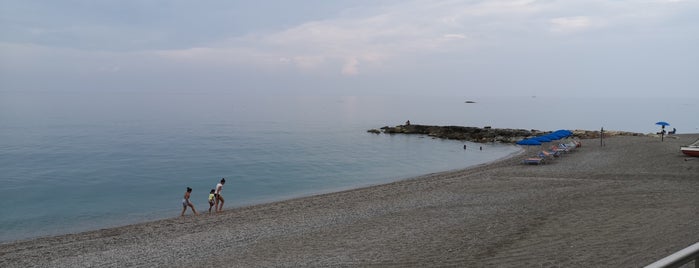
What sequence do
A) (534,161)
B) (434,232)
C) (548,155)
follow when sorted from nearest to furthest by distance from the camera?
(434,232)
(534,161)
(548,155)

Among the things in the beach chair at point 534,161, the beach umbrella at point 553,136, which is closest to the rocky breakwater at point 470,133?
the beach umbrella at point 553,136

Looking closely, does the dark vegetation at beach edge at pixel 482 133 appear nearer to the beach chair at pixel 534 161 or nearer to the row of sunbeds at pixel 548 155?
the row of sunbeds at pixel 548 155

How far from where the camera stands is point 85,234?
56.7 ft

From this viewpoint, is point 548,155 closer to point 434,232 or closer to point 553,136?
point 553,136

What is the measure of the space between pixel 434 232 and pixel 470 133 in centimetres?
5422

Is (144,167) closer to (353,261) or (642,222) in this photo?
(353,261)

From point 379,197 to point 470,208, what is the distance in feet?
17.9

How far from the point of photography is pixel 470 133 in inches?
2576

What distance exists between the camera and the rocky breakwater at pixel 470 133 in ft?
197

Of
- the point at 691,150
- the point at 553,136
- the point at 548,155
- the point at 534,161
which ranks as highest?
the point at 553,136

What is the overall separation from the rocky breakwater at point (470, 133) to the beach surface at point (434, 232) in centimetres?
3696

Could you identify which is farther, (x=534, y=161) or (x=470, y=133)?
(x=470, y=133)

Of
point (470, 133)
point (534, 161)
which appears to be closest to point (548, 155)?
point (534, 161)

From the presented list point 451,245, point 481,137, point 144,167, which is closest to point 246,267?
point 451,245
